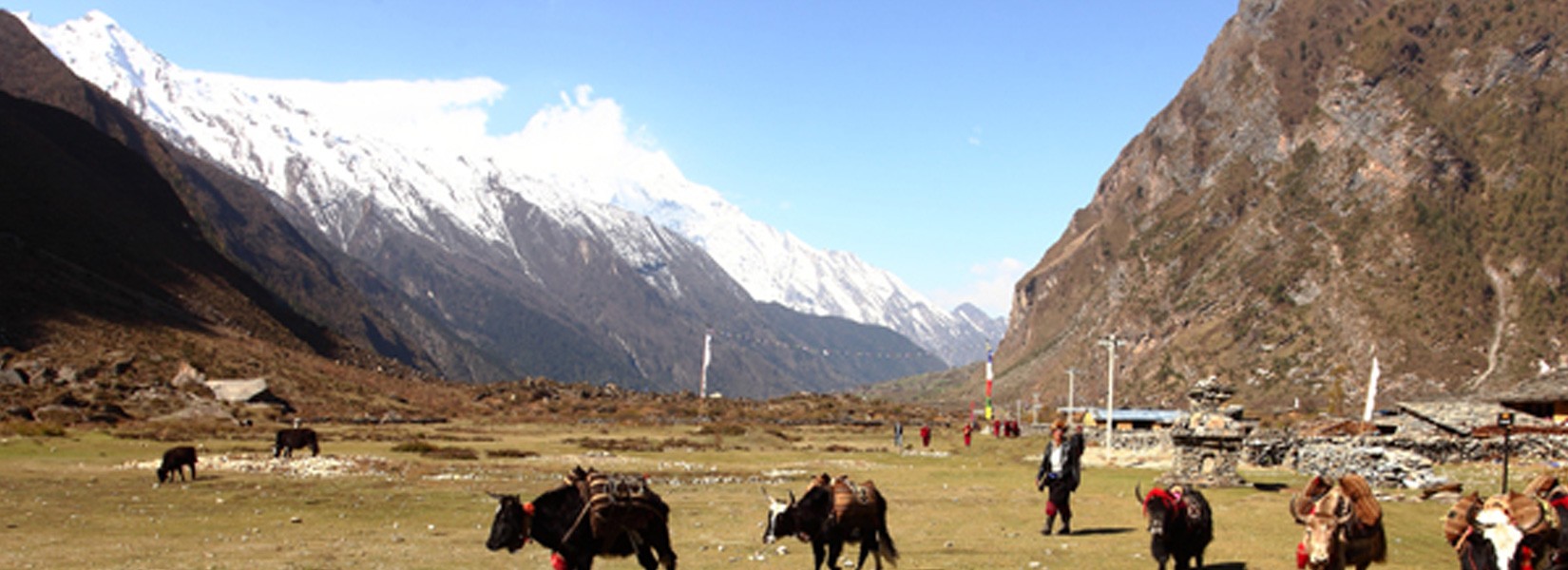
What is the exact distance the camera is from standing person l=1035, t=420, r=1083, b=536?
23875mm

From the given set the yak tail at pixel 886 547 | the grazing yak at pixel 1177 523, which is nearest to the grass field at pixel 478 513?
the yak tail at pixel 886 547

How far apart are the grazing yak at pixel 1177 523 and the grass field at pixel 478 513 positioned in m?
2.13

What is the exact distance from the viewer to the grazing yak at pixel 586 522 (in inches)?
631

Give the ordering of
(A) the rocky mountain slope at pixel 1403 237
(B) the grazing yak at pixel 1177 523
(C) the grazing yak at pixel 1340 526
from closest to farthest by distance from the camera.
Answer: (C) the grazing yak at pixel 1340 526 → (B) the grazing yak at pixel 1177 523 → (A) the rocky mountain slope at pixel 1403 237

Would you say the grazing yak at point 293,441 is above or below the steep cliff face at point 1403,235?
below

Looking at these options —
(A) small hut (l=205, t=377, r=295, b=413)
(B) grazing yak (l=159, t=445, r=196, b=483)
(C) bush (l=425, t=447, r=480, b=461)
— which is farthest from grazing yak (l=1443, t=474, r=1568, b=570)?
(A) small hut (l=205, t=377, r=295, b=413)

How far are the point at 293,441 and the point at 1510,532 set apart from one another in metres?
43.0

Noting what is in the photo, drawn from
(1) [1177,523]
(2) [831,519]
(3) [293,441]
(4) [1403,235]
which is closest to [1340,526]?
(1) [1177,523]

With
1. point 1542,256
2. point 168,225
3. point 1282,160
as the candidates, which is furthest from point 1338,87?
point 168,225

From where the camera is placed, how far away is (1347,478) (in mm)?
15898

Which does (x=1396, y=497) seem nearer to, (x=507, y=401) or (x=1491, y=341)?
(x=507, y=401)

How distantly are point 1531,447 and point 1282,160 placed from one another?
15894 cm

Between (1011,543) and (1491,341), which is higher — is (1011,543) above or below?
below

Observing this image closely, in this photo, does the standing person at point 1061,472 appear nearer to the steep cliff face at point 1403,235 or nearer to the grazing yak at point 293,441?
the grazing yak at point 293,441
